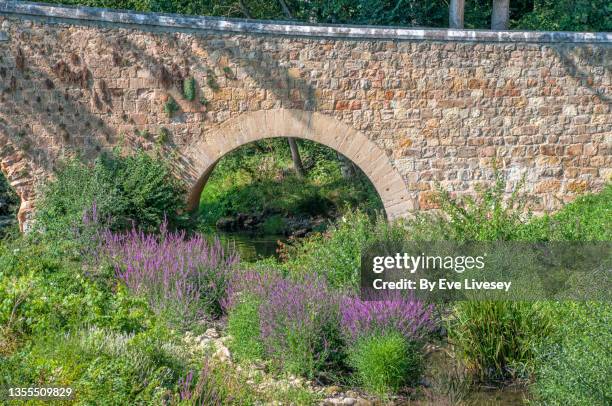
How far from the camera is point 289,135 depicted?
11.5 metres

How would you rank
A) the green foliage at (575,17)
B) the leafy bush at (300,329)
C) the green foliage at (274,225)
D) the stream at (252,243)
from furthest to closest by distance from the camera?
1. the green foliage at (274,225)
2. the green foliage at (575,17)
3. the stream at (252,243)
4. the leafy bush at (300,329)

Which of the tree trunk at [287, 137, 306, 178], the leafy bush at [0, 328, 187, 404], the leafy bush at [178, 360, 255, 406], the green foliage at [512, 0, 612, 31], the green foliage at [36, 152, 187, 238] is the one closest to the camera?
the leafy bush at [0, 328, 187, 404]

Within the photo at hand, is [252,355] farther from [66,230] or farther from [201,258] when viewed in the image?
[66,230]

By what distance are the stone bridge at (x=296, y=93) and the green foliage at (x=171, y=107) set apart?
2 centimetres

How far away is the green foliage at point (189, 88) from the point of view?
11.4 m

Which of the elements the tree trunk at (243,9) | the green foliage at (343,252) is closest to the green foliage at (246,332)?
the green foliage at (343,252)

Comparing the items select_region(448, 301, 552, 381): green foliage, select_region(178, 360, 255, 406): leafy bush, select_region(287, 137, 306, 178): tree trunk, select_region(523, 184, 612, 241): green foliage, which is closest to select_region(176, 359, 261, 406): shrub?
select_region(178, 360, 255, 406): leafy bush

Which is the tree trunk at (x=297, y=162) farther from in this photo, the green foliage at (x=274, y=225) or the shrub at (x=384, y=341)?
the shrub at (x=384, y=341)

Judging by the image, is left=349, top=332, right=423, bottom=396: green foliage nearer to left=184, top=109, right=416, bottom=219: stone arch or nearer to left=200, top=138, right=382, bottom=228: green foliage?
left=184, top=109, right=416, bottom=219: stone arch

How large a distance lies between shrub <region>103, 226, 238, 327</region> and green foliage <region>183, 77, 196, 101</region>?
3434 mm

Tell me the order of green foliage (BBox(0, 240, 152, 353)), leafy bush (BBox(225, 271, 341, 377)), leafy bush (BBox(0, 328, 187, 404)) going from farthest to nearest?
1. leafy bush (BBox(225, 271, 341, 377))
2. green foliage (BBox(0, 240, 152, 353))
3. leafy bush (BBox(0, 328, 187, 404))

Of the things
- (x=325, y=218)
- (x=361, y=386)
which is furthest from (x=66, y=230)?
(x=325, y=218)

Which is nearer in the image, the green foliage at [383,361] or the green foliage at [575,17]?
the green foliage at [383,361]

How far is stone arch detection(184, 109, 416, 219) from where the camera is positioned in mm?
11422
